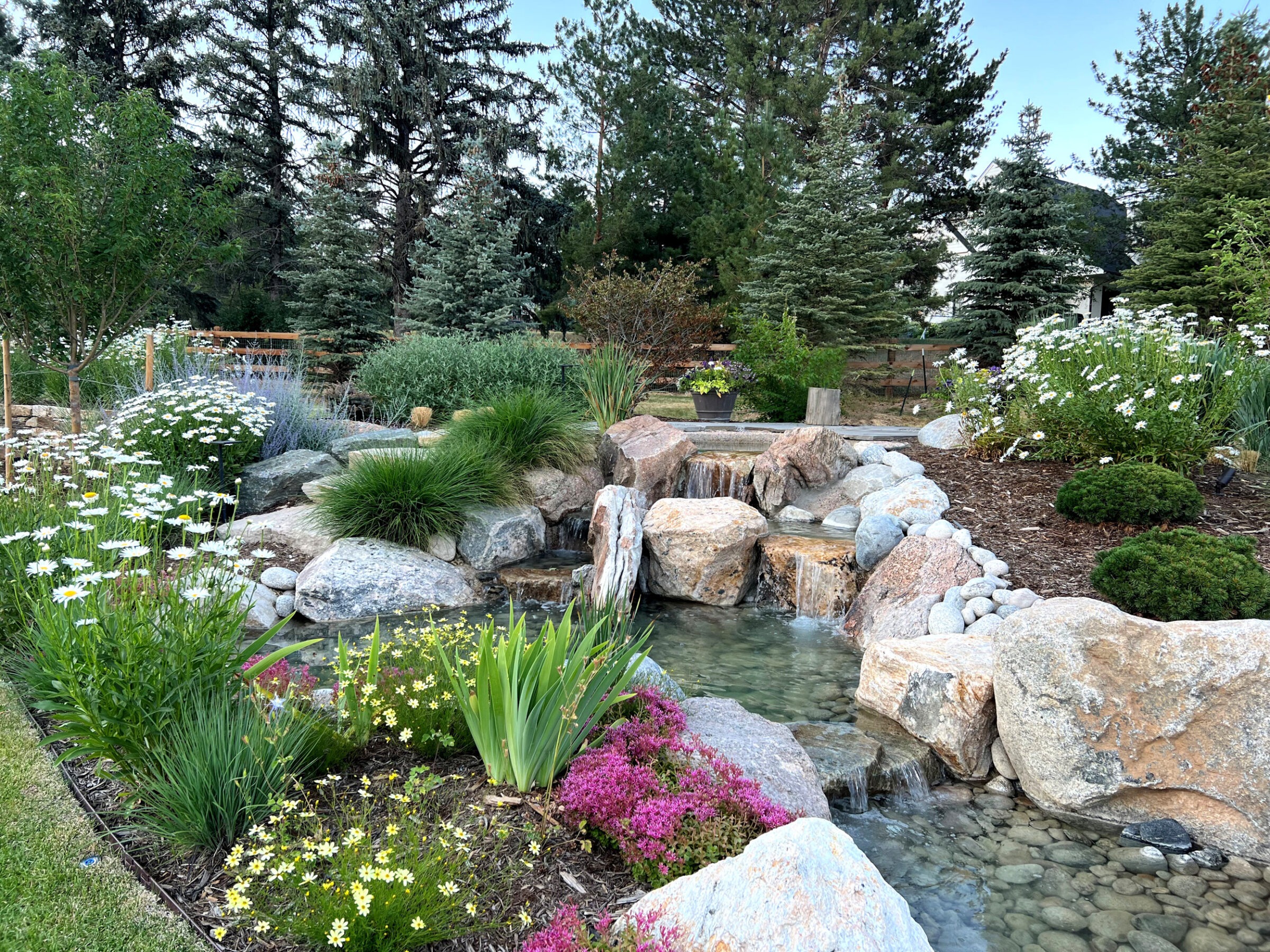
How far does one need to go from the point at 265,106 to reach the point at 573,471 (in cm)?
2029

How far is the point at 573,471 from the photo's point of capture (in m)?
8.03

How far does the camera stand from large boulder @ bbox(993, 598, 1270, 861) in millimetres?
3156

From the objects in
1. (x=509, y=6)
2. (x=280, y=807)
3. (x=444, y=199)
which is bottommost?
(x=280, y=807)

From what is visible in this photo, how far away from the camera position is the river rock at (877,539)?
6.17 m

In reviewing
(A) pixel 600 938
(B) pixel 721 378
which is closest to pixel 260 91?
(B) pixel 721 378

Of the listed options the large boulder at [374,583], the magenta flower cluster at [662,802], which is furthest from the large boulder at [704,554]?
the magenta flower cluster at [662,802]

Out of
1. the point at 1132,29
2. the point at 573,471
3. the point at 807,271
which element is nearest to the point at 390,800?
the point at 573,471

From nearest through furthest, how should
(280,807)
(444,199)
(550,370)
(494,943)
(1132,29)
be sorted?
(494,943) → (280,807) → (550,370) → (444,199) → (1132,29)

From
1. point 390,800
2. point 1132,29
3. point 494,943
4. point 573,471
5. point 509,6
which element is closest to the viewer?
point 494,943

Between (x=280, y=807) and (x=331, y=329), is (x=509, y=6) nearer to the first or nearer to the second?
(x=331, y=329)

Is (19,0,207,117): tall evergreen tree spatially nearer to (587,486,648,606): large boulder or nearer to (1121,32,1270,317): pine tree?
(587,486,648,606): large boulder

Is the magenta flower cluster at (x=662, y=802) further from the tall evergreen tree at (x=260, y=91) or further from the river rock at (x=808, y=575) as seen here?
the tall evergreen tree at (x=260, y=91)

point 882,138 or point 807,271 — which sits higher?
point 882,138

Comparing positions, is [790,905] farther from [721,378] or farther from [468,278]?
[468,278]
